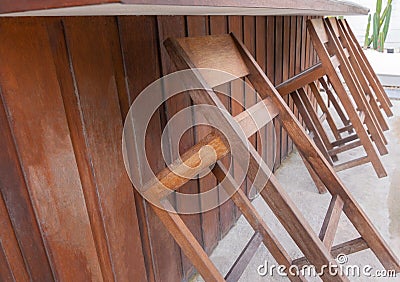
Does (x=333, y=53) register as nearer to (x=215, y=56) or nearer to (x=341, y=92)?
(x=341, y=92)

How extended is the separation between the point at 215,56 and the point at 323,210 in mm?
1189

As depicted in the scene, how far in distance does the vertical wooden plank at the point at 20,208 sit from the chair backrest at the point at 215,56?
1.60ft

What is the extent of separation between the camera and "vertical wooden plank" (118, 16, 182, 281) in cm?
90

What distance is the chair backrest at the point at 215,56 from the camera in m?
0.96

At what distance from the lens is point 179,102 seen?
3.84 ft

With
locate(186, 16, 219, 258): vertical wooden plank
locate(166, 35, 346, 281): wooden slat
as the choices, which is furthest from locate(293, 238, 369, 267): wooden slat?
locate(186, 16, 219, 258): vertical wooden plank

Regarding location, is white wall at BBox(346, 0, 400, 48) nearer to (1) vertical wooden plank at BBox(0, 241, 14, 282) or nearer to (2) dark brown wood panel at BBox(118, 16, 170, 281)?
(2) dark brown wood panel at BBox(118, 16, 170, 281)

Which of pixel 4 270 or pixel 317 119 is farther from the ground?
pixel 4 270

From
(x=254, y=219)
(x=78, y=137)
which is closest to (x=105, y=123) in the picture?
(x=78, y=137)

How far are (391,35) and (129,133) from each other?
5846 mm

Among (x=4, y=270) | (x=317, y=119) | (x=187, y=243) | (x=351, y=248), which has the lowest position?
(x=351, y=248)

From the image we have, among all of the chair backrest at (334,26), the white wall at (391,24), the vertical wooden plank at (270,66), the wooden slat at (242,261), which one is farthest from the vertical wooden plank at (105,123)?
the white wall at (391,24)

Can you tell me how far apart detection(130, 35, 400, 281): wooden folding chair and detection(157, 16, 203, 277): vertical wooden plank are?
0.10 meters

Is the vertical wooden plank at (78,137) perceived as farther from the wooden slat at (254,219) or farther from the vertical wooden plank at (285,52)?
the vertical wooden plank at (285,52)
